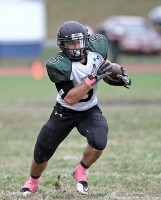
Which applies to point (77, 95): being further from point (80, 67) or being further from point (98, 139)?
point (98, 139)

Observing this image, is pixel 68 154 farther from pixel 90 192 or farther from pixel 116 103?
pixel 116 103

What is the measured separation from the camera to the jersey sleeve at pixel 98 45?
6324 mm

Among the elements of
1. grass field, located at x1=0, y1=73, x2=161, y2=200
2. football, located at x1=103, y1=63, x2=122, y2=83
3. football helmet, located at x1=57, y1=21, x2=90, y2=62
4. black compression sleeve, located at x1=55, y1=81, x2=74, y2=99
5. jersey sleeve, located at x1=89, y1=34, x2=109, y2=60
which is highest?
football helmet, located at x1=57, y1=21, x2=90, y2=62

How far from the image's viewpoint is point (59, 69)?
5.97m

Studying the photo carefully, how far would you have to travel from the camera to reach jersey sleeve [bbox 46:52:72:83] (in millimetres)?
5969

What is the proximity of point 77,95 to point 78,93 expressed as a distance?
0.02 metres

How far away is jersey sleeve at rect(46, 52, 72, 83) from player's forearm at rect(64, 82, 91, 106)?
14 centimetres

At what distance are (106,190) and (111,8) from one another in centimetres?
3185

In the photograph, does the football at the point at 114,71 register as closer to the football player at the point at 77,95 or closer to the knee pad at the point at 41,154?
the football player at the point at 77,95

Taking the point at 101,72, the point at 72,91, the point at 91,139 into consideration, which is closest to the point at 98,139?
the point at 91,139

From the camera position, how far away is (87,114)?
635 cm

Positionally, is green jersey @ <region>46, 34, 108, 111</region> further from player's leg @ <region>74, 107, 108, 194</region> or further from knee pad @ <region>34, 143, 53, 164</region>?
knee pad @ <region>34, 143, 53, 164</region>

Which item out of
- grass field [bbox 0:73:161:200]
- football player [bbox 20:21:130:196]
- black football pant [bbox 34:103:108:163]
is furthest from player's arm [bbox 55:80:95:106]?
grass field [bbox 0:73:161:200]

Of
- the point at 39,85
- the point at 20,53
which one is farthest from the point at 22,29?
the point at 39,85
